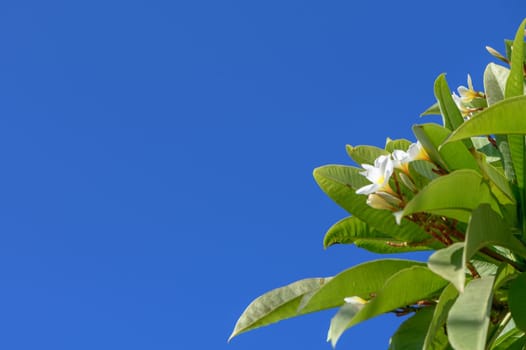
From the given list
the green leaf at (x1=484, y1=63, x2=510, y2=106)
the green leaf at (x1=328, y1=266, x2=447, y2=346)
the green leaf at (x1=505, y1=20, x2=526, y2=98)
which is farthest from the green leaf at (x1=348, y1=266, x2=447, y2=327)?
the green leaf at (x1=484, y1=63, x2=510, y2=106)

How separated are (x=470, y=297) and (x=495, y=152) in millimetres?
823

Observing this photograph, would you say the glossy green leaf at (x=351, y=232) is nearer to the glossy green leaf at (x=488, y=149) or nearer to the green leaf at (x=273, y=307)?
the green leaf at (x=273, y=307)

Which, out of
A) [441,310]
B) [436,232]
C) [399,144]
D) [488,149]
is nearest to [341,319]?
[441,310]

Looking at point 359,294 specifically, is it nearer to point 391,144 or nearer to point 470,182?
point 470,182

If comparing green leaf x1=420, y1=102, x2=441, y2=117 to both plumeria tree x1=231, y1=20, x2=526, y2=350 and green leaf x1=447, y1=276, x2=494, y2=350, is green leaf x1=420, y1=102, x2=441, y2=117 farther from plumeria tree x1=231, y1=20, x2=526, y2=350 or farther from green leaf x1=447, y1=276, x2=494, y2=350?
green leaf x1=447, y1=276, x2=494, y2=350

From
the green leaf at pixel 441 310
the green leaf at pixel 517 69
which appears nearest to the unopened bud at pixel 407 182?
the green leaf at pixel 441 310

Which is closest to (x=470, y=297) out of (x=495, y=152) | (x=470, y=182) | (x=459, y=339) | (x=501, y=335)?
(x=459, y=339)

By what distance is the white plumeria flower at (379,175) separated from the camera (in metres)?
1.60

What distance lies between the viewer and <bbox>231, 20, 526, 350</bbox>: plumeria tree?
1453 mm

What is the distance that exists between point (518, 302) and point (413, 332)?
0.24 m

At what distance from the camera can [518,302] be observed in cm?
156

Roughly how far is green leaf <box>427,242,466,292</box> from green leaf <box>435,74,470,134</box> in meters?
0.60

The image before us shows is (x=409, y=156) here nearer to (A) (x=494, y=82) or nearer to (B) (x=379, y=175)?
(B) (x=379, y=175)

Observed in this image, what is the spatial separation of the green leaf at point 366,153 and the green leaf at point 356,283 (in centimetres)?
32
